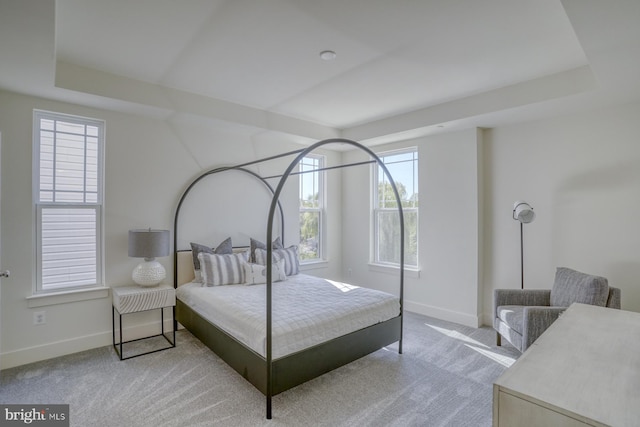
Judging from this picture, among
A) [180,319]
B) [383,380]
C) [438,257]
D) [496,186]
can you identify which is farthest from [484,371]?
[180,319]

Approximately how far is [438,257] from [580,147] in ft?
6.46

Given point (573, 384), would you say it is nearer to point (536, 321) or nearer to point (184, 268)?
point (536, 321)

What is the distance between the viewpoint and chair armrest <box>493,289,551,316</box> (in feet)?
10.8

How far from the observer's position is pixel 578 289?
9.33 ft

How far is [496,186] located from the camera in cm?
406

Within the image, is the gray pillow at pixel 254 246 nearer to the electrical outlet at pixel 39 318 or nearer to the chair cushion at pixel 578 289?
the electrical outlet at pixel 39 318

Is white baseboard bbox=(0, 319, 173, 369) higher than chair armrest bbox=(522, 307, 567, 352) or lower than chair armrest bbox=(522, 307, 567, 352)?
lower

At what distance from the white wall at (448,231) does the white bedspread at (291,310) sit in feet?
4.56

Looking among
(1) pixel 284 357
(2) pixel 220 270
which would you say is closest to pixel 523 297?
(1) pixel 284 357

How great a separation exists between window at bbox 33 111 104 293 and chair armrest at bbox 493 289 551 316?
4131mm

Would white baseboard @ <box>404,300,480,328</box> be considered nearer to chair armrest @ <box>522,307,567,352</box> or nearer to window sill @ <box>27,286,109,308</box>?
chair armrest @ <box>522,307,567,352</box>

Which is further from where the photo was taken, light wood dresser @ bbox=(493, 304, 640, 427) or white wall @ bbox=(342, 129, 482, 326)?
white wall @ bbox=(342, 129, 482, 326)

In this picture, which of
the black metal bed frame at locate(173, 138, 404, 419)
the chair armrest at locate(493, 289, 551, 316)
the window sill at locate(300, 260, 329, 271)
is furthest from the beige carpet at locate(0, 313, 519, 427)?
the window sill at locate(300, 260, 329, 271)

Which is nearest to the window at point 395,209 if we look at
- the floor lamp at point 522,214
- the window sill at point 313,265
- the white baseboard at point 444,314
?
the white baseboard at point 444,314
